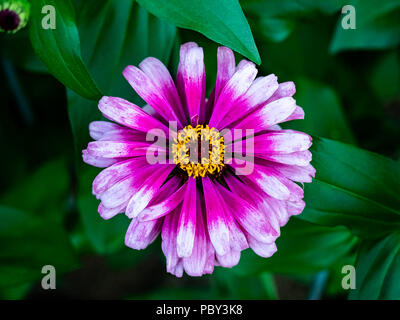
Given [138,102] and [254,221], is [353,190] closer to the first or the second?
[254,221]

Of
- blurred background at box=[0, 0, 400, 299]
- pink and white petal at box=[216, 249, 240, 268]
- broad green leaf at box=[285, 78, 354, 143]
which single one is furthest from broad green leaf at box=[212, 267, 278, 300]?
pink and white petal at box=[216, 249, 240, 268]

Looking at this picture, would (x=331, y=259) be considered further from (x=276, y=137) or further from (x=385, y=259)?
(x=276, y=137)

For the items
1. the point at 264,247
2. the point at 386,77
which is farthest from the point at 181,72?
the point at 386,77

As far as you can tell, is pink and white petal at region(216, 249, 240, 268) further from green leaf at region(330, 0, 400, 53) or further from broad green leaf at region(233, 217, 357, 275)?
green leaf at region(330, 0, 400, 53)

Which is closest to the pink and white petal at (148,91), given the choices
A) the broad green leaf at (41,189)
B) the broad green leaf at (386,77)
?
the broad green leaf at (41,189)

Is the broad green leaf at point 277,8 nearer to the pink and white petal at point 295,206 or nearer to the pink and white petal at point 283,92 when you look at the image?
the pink and white petal at point 283,92
